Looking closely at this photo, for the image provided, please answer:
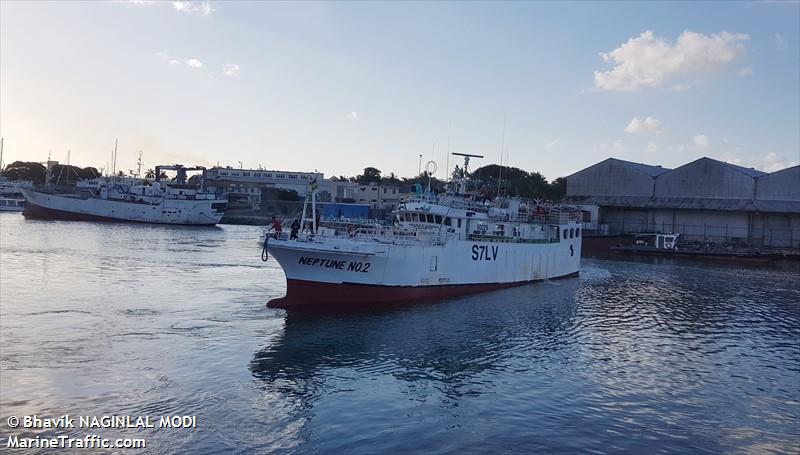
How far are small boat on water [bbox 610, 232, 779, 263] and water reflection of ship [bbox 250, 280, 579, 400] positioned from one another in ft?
154

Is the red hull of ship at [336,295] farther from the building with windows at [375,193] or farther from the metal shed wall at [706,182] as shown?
the building with windows at [375,193]

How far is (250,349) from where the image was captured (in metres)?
21.0

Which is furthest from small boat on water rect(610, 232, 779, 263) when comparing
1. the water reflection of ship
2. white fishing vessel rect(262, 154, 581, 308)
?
the water reflection of ship

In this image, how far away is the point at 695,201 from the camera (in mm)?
79188

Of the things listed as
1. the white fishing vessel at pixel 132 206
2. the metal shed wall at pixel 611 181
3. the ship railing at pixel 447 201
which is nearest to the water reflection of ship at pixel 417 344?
the ship railing at pixel 447 201

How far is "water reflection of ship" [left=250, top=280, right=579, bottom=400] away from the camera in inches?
738

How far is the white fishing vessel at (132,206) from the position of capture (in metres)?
102

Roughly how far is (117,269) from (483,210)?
83.3 ft

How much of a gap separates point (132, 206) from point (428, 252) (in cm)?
8520

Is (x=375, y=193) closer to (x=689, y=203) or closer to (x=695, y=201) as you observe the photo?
(x=689, y=203)

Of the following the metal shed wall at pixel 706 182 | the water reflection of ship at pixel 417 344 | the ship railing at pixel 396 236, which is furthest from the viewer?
the metal shed wall at pixel 706 182

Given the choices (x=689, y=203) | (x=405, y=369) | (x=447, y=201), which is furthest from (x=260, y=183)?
(x=405, y=369)

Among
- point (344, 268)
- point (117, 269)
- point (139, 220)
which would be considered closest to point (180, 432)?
point (344, 268)

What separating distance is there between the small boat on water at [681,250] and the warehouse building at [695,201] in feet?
12.4
